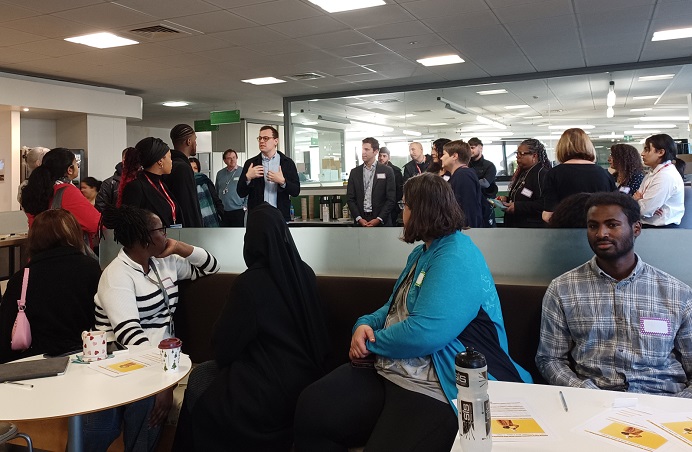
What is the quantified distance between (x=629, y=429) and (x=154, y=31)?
6.05 metres

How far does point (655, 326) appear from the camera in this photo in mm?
2111

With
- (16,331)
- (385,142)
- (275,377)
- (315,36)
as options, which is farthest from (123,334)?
(385,142)

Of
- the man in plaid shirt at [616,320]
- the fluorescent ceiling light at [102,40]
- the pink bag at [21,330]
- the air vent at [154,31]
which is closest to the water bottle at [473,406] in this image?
the man in plaid shirt at [616,320]

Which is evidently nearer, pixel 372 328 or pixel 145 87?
pixel 372 328

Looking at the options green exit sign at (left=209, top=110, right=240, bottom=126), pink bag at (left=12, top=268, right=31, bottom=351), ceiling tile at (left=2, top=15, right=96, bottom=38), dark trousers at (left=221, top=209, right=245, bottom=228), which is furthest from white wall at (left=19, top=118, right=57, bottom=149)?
pink bag at (left=12, top=268, right=31, bottom=351)

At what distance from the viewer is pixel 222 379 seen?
2.49 m

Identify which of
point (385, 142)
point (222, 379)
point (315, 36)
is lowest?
point (222, 379)

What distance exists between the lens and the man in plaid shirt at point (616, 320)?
211cm

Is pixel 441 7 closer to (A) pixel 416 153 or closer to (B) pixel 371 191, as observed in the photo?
(B) pixel 371 191

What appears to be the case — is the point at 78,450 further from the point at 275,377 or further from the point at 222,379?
the point at 275,377

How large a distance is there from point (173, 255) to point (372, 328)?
4.22 feet

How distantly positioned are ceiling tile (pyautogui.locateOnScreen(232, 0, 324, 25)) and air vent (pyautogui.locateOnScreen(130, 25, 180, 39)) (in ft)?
3.13

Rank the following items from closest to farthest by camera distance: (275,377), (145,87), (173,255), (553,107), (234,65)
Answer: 1. (275,377)
2. (173,255)
3. (234,65)
4. (145,87)
5. (553,107)

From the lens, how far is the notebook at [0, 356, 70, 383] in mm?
2096
